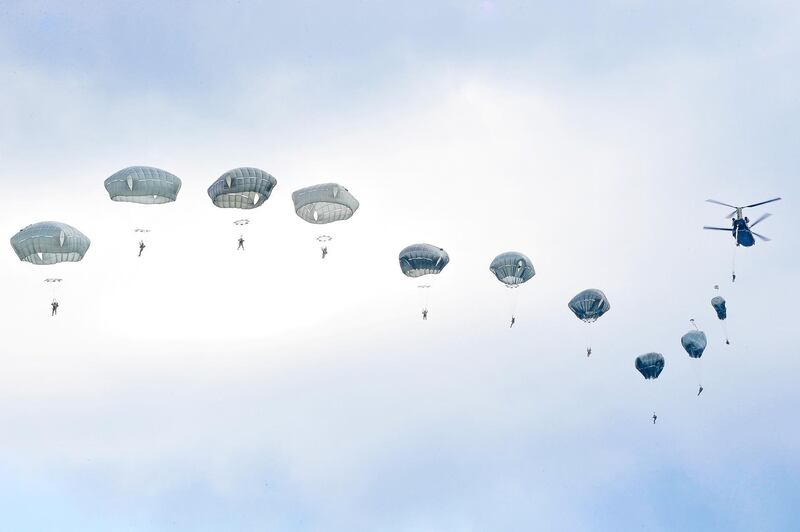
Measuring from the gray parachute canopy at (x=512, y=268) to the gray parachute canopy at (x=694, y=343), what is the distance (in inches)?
1036

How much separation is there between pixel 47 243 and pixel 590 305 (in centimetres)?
5890

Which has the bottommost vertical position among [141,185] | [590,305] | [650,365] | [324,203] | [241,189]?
[650,365]

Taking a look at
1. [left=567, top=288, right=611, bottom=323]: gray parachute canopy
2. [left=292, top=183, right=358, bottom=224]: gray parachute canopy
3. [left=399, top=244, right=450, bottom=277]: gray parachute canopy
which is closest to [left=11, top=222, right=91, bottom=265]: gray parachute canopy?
[left=292, top=183, right=358, bottom=224]: gray parachute canopy

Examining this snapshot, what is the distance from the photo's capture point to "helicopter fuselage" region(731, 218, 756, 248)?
337 ft

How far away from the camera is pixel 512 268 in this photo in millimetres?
101438

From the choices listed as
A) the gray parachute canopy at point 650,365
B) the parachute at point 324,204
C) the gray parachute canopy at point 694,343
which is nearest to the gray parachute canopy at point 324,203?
the parachute at point 324,204

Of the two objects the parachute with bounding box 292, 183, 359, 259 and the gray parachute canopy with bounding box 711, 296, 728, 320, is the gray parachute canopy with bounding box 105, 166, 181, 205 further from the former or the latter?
the gray parachute canopy with bounding box 711, 296, 728, 320

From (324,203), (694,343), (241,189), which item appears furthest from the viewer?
(694,343)

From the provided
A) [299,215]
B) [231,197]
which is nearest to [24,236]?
[231,197]

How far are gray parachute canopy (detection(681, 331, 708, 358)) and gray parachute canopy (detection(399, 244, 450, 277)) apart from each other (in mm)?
35651

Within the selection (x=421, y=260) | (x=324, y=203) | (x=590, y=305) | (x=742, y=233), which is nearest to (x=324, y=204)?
(x=324, y=203)

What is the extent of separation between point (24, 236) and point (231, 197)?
64.7 ft

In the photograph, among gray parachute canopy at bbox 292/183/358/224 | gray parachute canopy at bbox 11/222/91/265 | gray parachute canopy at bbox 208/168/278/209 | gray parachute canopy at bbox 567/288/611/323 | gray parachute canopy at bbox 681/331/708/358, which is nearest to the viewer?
gray parachute canopy at bbox 11/222/91/265

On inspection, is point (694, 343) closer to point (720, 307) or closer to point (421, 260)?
point (720, 307)
